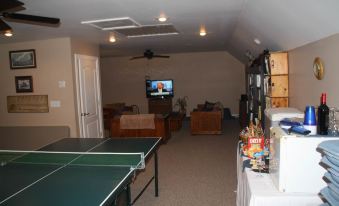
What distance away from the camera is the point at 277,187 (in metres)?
1.80

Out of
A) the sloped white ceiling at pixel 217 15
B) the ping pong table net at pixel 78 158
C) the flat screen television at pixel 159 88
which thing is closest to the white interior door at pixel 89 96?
the sloped white ceiling at pixel 217 15

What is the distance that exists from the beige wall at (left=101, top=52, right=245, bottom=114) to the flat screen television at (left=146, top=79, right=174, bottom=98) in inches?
12.3

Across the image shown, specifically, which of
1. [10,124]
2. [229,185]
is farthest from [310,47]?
[10,124]

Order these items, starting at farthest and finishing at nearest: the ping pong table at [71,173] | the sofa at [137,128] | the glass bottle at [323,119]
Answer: the sofa at [137,128]
the glass bottle at [323,119]
the ping pong table at [71,173]

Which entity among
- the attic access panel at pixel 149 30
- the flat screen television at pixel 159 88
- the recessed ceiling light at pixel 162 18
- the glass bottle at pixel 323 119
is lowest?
the glass bottle at pixel 323 119

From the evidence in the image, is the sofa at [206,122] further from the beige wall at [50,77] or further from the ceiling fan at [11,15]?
the ceiling fan at [11,15]

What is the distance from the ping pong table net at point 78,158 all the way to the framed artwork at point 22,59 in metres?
2.85

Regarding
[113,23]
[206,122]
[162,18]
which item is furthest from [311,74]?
[206,122]

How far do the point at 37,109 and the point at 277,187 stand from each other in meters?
4.87

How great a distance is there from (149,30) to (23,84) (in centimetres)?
277

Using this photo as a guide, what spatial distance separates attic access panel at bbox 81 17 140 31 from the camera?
146 inches

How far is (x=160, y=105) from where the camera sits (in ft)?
32.1

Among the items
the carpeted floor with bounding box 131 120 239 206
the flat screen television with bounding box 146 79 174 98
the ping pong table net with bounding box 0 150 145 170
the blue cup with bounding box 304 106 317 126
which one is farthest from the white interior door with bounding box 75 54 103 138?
the blue cup with bounding box 304 106 317 126

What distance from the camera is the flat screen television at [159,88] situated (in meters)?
9.76
